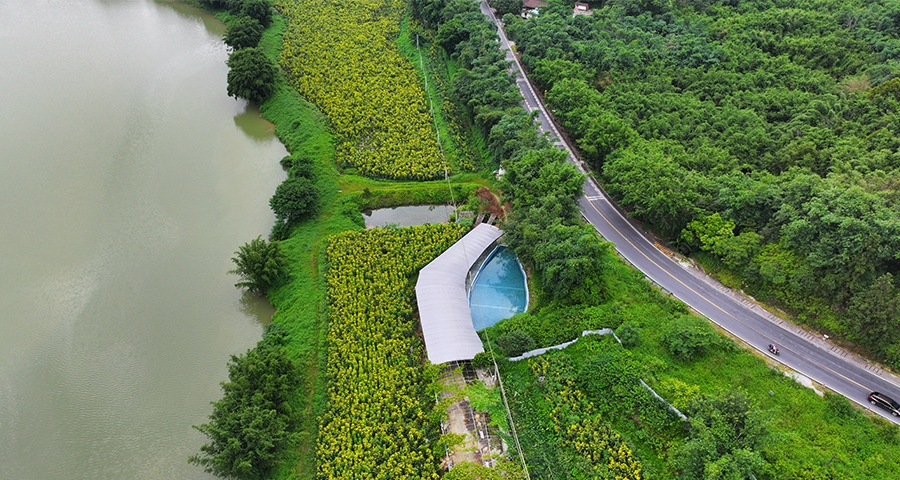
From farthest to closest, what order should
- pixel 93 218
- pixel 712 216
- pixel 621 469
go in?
pixel 93 218, pixel 712 216, pixel 621 469

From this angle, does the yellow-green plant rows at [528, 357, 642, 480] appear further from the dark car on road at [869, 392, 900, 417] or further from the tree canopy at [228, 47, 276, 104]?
the tree canopy at [228, 47, 276, 104]

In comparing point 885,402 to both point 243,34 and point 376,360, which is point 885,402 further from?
point 243,34

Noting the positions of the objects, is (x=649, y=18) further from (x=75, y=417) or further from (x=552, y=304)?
(x=75, y=417)

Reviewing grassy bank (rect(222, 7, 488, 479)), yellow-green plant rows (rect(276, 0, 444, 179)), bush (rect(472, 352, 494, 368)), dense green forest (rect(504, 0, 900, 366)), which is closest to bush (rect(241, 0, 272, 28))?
yellow-green plant rows (rect(276, 0, 444, 179))

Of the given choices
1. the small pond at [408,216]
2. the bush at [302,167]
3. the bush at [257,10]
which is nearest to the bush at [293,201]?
the bush at [302,167]

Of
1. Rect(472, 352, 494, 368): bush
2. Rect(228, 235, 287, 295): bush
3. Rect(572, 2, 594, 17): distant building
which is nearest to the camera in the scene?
Rect(472, 352, 494, 368): bush

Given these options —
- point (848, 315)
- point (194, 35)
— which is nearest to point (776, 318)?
point (848, 315)
